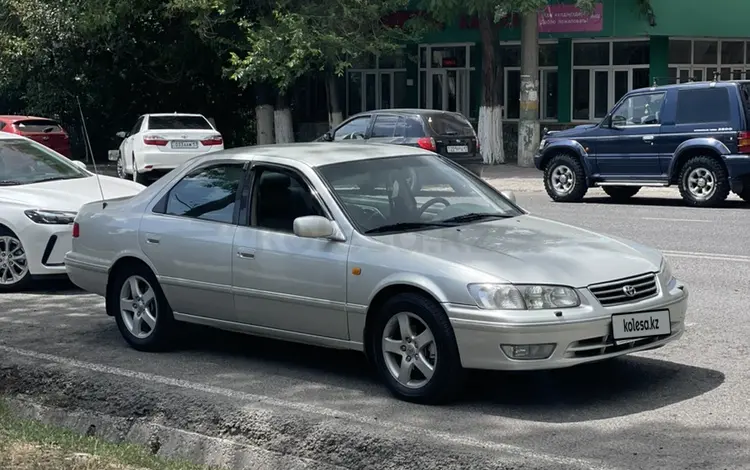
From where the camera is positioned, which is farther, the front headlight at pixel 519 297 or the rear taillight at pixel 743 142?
the rear taillight at pixel 743 142

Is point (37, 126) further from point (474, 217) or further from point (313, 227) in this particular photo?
point (313, 227)

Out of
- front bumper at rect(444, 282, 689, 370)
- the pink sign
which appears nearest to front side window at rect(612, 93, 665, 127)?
the pink sign

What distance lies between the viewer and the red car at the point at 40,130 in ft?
105

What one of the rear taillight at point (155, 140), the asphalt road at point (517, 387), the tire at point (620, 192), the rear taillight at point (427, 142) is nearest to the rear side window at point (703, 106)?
the tire at point (620, 192)

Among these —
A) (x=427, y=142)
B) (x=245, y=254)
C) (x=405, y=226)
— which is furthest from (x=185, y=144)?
(x=405, y=226)

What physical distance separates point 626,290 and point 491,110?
25873 millimetres

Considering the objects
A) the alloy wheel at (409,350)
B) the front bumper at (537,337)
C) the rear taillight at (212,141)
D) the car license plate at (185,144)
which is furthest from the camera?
the rear taillight at (212,141)

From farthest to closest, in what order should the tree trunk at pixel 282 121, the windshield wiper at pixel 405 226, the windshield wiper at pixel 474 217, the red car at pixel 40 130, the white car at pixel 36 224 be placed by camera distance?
the tree trunk at pixel 282 121
the red car at pixel 40 130
the white car at pixel 36 224
the windshield wiper at pixel 474 217
the windshield wiper at pixel 405 226

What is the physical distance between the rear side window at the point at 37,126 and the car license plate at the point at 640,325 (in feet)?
91.6

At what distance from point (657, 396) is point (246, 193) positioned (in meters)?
2.99

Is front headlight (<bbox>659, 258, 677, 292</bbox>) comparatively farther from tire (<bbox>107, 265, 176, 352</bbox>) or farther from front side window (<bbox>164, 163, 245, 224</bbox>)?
tire (<bbox>107, 265, 176, 352</bbox>)

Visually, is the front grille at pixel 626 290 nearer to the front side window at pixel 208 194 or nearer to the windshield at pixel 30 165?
the front side window at pixel 208 194

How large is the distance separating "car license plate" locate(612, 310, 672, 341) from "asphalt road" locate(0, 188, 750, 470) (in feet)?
1.29

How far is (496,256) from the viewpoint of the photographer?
6.69 metres
